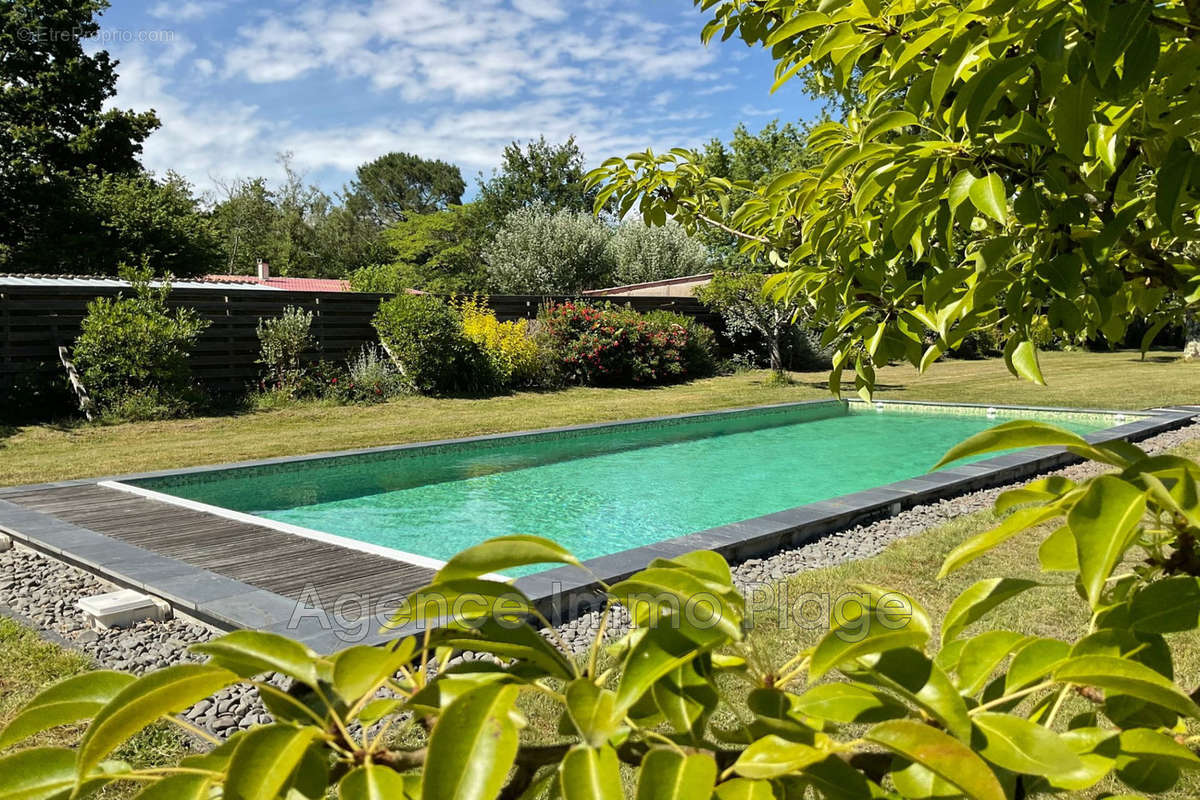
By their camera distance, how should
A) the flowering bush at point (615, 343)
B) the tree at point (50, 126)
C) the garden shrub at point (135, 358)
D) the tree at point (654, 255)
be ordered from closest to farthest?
the garden shrub at point (135, 358) < the flowering bush at point (615, 343) < the tree at point (50, 126) < the tree at point (654, 255)

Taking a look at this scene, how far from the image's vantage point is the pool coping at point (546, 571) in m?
4.13

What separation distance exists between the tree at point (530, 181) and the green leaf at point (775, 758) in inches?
1958

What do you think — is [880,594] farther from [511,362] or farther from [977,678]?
[511,362]

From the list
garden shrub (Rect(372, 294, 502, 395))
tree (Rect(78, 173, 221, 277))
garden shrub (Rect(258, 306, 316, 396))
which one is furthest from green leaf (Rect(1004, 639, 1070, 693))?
tree (Rect(78, 173, 221, 277))

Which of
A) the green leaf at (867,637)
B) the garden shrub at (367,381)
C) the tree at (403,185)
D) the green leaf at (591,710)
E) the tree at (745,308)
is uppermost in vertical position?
the tree at (403,185)

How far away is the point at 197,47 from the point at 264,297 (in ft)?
44.2

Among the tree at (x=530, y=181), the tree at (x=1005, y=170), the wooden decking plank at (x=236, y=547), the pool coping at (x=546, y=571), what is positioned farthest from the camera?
the tree at (x=530, y=181)

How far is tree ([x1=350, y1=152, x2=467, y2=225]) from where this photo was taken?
65163 millimetres

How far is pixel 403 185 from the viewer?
65.4m

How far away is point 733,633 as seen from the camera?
63cm

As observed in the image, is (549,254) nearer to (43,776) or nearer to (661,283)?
(661,283)

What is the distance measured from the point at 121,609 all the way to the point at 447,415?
993 centimetres

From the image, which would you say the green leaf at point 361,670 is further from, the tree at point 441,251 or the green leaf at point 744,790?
the tree at point 441,251

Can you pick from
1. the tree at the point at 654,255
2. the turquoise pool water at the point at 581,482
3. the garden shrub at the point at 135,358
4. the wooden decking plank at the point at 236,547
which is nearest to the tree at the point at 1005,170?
the wooden decking plank at the point at 236,547
